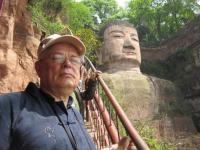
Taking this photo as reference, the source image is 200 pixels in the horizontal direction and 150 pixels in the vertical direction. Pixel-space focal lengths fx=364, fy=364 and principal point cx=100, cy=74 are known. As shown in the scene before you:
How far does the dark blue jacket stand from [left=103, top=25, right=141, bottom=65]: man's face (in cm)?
1565

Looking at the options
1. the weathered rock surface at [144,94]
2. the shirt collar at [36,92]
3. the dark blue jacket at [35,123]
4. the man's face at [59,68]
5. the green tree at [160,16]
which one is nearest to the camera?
the dark blue jacket at [35,123]

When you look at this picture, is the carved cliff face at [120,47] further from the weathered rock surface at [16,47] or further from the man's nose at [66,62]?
the man's nose at [66,62]

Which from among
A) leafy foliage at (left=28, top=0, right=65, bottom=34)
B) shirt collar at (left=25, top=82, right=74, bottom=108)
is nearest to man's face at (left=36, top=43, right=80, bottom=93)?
shirt collar at (left=25, top=82, right=74, bottom=108)

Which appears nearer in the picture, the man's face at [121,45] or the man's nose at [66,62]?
the man's nose at [66,62]

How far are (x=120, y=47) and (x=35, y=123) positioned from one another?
16.1m

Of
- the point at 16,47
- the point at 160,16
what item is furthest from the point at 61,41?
the point at 160,16

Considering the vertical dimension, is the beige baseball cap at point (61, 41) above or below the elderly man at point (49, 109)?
above

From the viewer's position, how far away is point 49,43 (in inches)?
96.2

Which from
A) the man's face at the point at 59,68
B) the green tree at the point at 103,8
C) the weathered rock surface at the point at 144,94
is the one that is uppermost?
the green tree at the point at 103,8

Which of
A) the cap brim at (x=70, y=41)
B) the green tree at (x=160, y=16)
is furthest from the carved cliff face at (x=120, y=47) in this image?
the cap brim at (x=70, y=41)

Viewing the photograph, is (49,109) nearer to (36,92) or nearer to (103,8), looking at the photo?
(36,92)

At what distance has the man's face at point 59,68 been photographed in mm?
2414

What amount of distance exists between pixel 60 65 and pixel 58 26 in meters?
A: 9.02

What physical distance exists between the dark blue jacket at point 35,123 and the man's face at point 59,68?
0.15 meters
